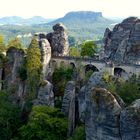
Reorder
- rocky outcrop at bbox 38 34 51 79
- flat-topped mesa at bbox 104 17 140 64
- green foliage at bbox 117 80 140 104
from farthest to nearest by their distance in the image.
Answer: flat-topped mesa at bbox 104 17 140 64 → rocky outcrop at bbox 38 34 51 79 → green foliage at bbox 117 80 140 104

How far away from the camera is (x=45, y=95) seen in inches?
2377

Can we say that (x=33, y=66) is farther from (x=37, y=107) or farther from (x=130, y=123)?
(x=130, y=123)

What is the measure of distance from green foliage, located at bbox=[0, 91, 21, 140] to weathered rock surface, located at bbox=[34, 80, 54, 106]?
3962 millimetres

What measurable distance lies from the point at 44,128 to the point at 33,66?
13.8 m

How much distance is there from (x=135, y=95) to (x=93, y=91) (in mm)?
9256

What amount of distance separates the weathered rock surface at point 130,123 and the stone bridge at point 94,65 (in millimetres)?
27350

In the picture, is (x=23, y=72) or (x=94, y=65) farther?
(x=94, y=65)

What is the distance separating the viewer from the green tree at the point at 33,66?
215 feet

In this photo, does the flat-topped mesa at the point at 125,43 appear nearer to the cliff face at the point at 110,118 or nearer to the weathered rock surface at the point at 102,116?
the cliff face at the point at 110,118

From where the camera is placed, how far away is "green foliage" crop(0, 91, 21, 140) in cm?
6041

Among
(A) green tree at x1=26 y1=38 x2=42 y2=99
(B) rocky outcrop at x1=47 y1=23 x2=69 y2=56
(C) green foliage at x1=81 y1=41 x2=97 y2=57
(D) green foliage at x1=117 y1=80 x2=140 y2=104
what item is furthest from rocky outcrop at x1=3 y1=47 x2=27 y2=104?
(D) green foliage at x1=117 y1=80 x2=140 y2=104

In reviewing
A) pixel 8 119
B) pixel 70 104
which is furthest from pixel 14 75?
pixel 70 104

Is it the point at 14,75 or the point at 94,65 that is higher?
the point at 94,65

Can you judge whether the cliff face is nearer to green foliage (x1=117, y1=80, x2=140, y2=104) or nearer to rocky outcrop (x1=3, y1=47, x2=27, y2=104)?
green foliage (x1=117, y1=80, x2=140, y2=104)
